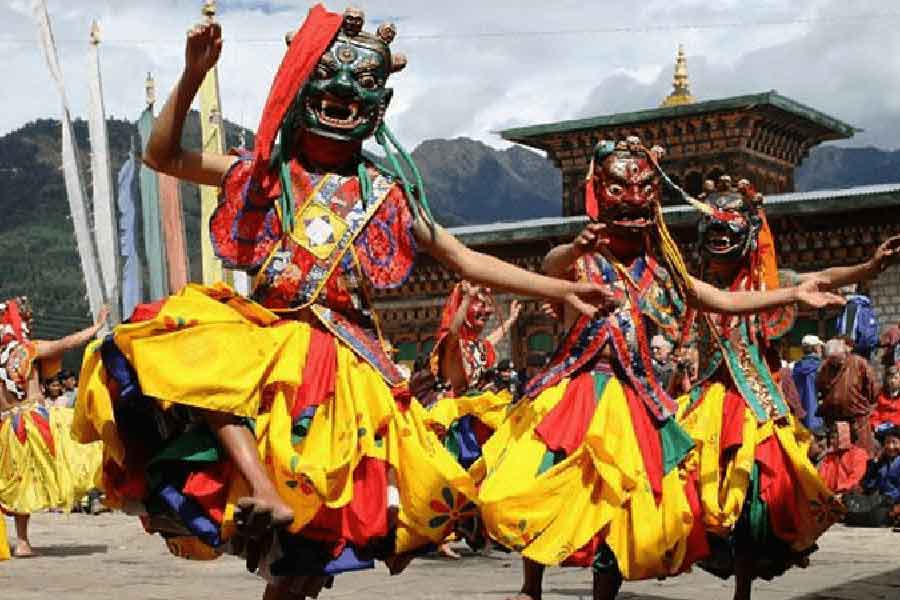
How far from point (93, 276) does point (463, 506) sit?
57.8ft

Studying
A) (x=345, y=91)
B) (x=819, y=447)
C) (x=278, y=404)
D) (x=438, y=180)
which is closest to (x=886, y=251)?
(x=345, y=91)

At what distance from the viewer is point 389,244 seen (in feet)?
17.3

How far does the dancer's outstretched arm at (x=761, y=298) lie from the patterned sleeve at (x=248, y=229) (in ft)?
7.25

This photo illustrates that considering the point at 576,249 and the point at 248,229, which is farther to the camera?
the point at 576,249

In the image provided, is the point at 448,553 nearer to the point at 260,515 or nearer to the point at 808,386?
the point at 808,386

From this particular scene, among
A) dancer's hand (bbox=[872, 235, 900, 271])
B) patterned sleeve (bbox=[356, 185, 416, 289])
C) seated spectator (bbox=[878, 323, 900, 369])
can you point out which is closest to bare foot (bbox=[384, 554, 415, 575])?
patterned sleeve (bbox=[356, 185, 416, 289])

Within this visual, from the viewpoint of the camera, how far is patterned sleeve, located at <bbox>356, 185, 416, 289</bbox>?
17.0ft

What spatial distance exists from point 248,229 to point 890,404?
10391 millimetres

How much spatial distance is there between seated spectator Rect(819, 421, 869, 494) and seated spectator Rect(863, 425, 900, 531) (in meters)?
0.08

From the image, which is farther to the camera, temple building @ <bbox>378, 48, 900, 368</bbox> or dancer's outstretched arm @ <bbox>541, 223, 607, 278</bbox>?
temple building @ <bbox>378, 48, 900, 368</bbox>

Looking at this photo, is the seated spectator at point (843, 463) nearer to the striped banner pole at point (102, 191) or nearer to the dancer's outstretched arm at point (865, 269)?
the dancer's outstretched arm at point (865, 269)

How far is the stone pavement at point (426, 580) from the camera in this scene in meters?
8.27

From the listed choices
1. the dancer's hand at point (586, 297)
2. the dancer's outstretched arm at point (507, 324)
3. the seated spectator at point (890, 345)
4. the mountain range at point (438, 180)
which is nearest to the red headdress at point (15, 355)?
the dancer's outstretched arm at point (507, 324)

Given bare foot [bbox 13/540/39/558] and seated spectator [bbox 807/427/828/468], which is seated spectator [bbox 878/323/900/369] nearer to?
seated spectator [bbox 807/427/828/468]
